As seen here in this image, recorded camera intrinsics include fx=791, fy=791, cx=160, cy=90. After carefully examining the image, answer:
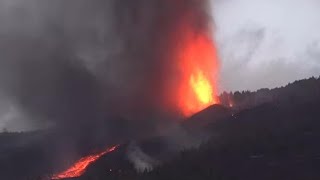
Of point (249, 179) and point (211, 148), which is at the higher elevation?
point (211, 148)

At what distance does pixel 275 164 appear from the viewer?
185000 mm

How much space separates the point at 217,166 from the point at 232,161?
18.7 feet

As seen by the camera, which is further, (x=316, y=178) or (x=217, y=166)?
(x=217, y=166)

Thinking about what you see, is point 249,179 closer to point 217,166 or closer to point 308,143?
point 217,166

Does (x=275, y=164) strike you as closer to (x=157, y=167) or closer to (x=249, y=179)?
(x=249, y=179)

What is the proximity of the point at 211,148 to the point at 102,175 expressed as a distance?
2765 cm

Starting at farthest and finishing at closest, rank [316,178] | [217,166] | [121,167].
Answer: [121,167], [217,166], [316,178]

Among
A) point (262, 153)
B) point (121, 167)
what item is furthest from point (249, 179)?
point (121, 167)

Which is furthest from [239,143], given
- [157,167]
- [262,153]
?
[157,167]

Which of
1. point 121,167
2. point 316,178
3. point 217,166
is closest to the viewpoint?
point 316,178

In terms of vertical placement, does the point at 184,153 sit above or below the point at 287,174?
above

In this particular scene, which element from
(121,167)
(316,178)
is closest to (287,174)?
(316,178)

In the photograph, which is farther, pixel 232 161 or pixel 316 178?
pixel 232 161

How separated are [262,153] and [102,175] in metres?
39.3
